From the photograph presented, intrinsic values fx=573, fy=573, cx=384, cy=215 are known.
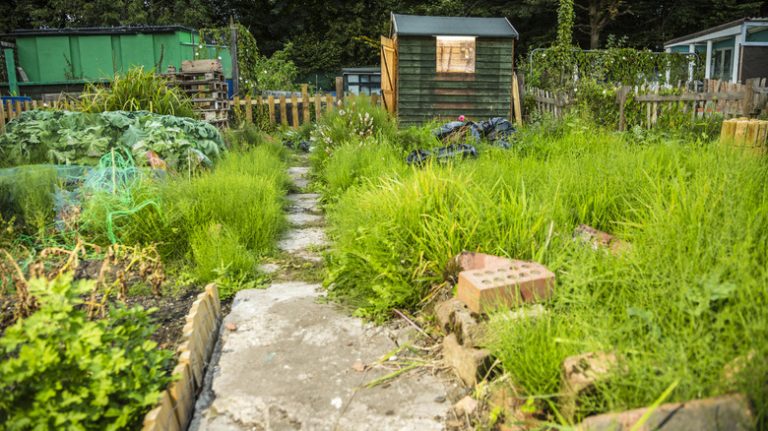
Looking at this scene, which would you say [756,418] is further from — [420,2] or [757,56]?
[420,2]

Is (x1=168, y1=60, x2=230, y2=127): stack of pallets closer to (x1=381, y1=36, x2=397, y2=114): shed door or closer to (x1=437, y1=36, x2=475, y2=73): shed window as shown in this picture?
(x1=381, y1=36, x2=397, y2=114): shed door

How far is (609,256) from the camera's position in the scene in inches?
97.8

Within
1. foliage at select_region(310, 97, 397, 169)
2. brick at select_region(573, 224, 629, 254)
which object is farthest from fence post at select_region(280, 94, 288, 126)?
brick at select_region(573, 224, 629, 254)

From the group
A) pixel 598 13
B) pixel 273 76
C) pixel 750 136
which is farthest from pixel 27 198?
pixel 598 13

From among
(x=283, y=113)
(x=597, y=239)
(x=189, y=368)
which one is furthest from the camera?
(x=283, y=113)

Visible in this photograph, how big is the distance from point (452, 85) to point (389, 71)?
148 cm

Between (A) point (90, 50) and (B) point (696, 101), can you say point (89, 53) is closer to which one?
(A) point (90, 50)

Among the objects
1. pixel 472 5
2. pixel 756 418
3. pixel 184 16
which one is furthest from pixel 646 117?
pixel 184 16

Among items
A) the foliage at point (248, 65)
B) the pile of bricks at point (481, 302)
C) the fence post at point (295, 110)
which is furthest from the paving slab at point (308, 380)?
the foliage at point (248, 65)

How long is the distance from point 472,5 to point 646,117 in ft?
72.2

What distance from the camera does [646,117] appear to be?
8.46 metres

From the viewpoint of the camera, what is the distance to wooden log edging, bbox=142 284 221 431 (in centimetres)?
200

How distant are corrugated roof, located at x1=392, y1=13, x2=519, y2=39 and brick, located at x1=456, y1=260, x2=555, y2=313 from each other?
10.6 metres

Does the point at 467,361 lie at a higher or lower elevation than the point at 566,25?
lower
